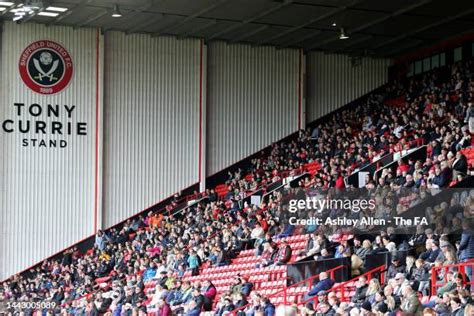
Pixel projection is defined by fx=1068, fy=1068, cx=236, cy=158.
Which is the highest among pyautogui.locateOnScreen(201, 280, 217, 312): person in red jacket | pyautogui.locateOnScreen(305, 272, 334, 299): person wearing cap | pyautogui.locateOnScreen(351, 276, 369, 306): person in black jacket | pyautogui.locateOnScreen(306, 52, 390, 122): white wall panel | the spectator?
pyautogui.locateOnScreen(306, 52, 390, 122): white wall panel

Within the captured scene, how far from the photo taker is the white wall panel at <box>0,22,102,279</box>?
1393 inches

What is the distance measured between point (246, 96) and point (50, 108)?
7412 mm

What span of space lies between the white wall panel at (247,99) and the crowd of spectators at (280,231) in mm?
853

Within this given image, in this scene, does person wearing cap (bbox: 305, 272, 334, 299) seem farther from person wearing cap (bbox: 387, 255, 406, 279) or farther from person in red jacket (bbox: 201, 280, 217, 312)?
person in red jacket (bbox: 201, 280, 217, 312)

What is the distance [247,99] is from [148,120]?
13.1 ft


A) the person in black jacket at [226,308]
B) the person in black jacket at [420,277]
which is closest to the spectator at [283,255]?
the person in black jacket at [226,308]

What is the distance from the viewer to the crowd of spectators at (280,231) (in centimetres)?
1886

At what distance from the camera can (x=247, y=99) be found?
3919 centimetres

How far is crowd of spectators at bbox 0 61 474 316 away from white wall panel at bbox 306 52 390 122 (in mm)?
596

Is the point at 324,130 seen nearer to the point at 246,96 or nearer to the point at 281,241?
the point at 246,96

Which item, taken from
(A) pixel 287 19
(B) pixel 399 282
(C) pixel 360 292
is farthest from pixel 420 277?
(A) pixel 287 19

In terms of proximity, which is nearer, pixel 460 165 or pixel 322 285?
pixel 322 285

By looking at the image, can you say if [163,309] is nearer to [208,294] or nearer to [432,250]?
[208,294]

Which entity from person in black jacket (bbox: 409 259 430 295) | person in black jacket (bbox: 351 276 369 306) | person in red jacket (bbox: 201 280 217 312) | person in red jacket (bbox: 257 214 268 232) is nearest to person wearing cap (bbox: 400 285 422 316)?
person in black jacket (bbox: 409 259 430 295)
